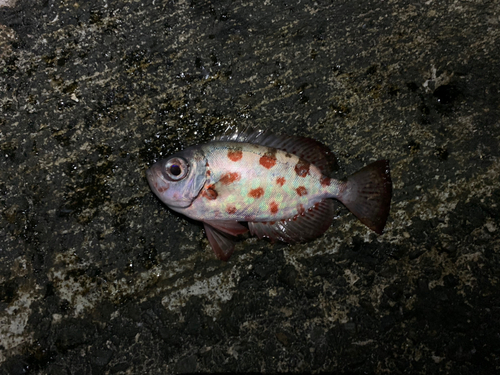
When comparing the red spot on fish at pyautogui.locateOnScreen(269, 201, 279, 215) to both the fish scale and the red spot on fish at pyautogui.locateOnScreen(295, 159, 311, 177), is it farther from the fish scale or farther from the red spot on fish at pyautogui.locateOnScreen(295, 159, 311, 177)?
the red spot on fish at pyautogui.locateOnScreen(295, 159, 311, 177)

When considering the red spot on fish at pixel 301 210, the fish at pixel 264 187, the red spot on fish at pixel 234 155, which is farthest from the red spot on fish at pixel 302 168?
the red spot on fish at pixel 234 155

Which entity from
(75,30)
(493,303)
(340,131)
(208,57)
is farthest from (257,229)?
(75,30)

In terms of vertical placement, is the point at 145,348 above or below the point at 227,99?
below

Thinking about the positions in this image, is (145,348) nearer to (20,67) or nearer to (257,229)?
(257,229)

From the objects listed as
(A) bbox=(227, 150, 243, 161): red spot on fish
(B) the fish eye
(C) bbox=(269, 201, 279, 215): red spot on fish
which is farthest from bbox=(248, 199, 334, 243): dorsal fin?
(B) the fish eye

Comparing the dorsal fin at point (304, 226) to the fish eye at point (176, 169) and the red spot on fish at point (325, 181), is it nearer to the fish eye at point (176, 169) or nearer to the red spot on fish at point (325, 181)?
the red spot on fish at point (325, 181)

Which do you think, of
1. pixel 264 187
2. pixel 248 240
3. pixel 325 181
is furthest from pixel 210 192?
pixel 325 181

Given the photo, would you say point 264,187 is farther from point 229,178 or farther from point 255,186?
point 229,178
